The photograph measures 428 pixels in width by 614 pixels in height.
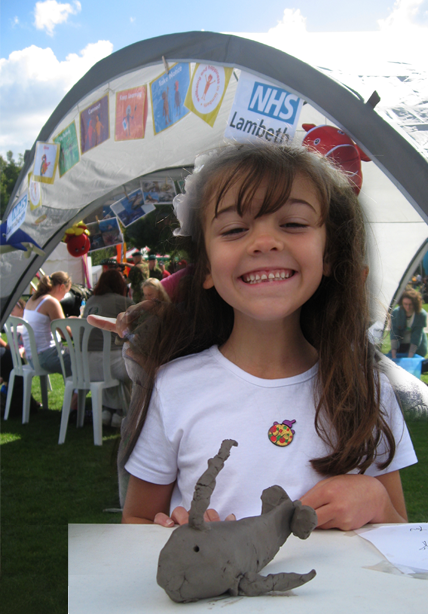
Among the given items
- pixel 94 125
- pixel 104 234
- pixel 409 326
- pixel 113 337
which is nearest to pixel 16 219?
pixel 94 125

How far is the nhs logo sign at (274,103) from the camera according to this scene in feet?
5.32

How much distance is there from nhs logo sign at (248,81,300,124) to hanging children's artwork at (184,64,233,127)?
0.55 feet

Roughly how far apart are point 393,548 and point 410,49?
1.43 metres

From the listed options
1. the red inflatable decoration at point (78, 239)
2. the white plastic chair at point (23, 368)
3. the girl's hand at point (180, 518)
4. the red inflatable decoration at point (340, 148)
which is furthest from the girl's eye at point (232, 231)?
the white plastic chair at point (23, 368)

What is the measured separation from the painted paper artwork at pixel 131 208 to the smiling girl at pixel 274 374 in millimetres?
2915

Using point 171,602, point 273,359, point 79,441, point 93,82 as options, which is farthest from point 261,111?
point 79,441

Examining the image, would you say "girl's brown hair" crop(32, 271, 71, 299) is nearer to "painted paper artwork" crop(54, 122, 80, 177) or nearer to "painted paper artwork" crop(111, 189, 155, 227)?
"painted paper artwork" crop(111, 189, 155, 227)

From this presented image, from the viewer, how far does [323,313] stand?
3.33ft

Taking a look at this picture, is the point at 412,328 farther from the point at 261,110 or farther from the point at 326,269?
the point at 326,269

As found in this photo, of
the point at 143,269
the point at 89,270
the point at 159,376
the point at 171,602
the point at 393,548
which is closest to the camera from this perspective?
the point at 171,602

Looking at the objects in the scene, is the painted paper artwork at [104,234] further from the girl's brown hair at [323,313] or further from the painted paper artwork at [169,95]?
the girl's brown hair at [323,313]

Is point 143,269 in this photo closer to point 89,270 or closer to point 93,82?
point 89,270

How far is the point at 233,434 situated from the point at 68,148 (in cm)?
201

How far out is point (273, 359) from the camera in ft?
3.01
